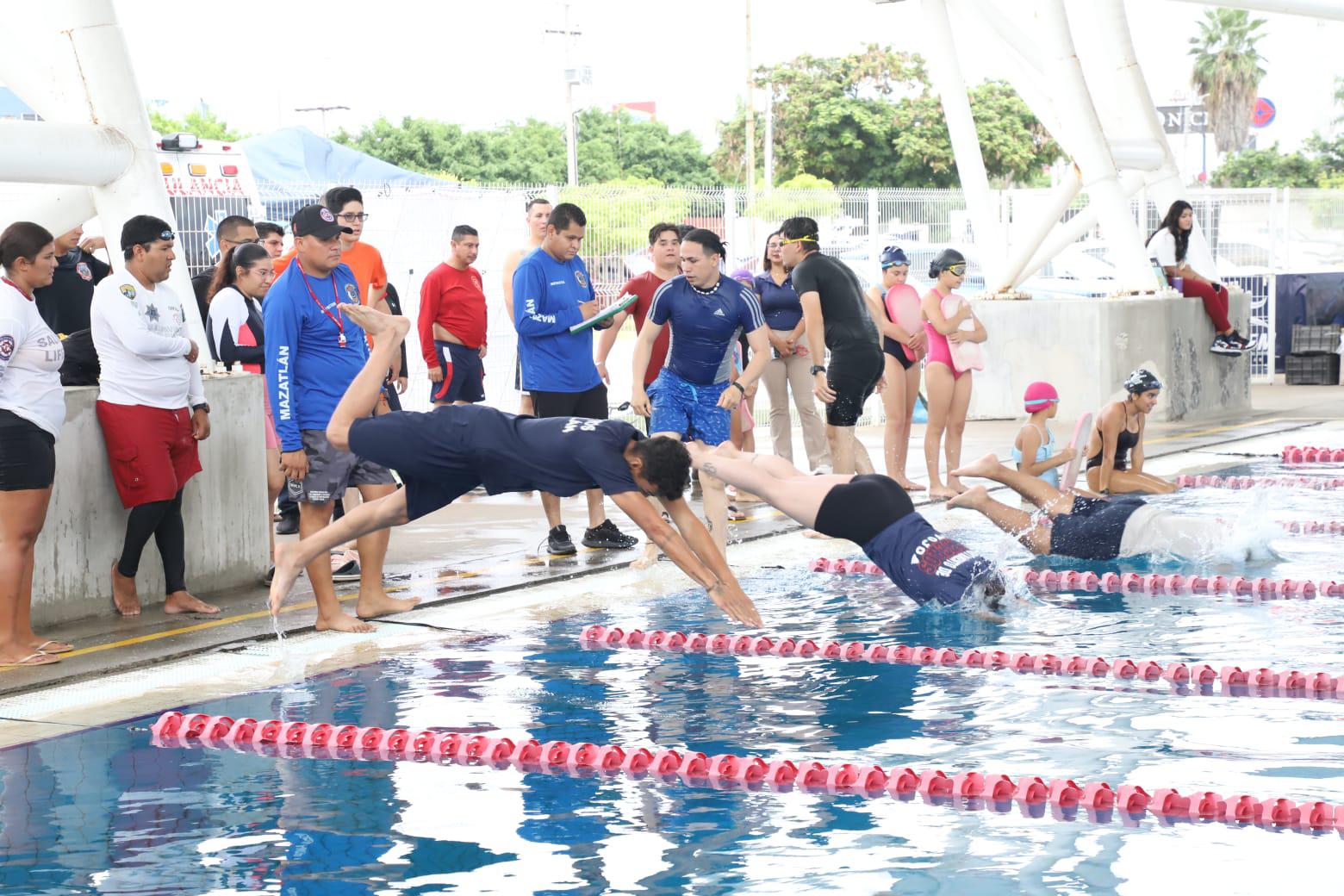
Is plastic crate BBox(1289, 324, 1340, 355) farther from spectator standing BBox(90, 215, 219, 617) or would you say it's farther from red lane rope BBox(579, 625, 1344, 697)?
spectator standing BBox(90, 215, 219, 617)

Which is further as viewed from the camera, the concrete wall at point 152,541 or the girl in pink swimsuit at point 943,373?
the girl in pink swimsuit at point 943,373

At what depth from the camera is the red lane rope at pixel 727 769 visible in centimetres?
462

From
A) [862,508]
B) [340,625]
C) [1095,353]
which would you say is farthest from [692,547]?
[1095,353]

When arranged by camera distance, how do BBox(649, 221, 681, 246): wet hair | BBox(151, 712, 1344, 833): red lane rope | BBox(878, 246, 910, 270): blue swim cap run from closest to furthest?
1. BBox(151, 712, 1344, 833): red lane rope
2. BBox(649, 221, 681, 246): wet hair
3. BBox(878, 246, 910, 270): blue swim cap

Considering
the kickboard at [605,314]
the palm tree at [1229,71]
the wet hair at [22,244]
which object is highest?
the palm tree at [1229,71]

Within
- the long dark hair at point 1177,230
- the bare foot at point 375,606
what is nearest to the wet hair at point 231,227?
the bare foot at point 375,606

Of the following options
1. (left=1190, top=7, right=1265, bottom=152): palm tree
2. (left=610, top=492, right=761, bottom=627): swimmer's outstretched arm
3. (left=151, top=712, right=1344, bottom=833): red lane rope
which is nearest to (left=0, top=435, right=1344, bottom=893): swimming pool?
(left=151, top=712, right=1344, bottom=833): red lane rope

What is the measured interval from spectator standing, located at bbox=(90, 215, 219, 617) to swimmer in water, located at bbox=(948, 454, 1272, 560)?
13.9ft

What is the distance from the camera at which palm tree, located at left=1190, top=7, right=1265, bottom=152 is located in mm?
85562

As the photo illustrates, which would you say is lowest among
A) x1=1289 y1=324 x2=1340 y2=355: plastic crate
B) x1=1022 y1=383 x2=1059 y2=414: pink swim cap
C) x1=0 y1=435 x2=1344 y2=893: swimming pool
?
x1=0 y1=435 x2=1344 y2=893: swimming pool

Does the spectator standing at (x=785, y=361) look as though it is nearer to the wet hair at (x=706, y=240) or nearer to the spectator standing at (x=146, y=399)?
the wet hair at (x=706, y=240)

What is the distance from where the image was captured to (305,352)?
7.36m

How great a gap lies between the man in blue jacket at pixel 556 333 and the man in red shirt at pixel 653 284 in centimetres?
34

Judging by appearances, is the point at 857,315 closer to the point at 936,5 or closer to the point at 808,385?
the point at 808,385
